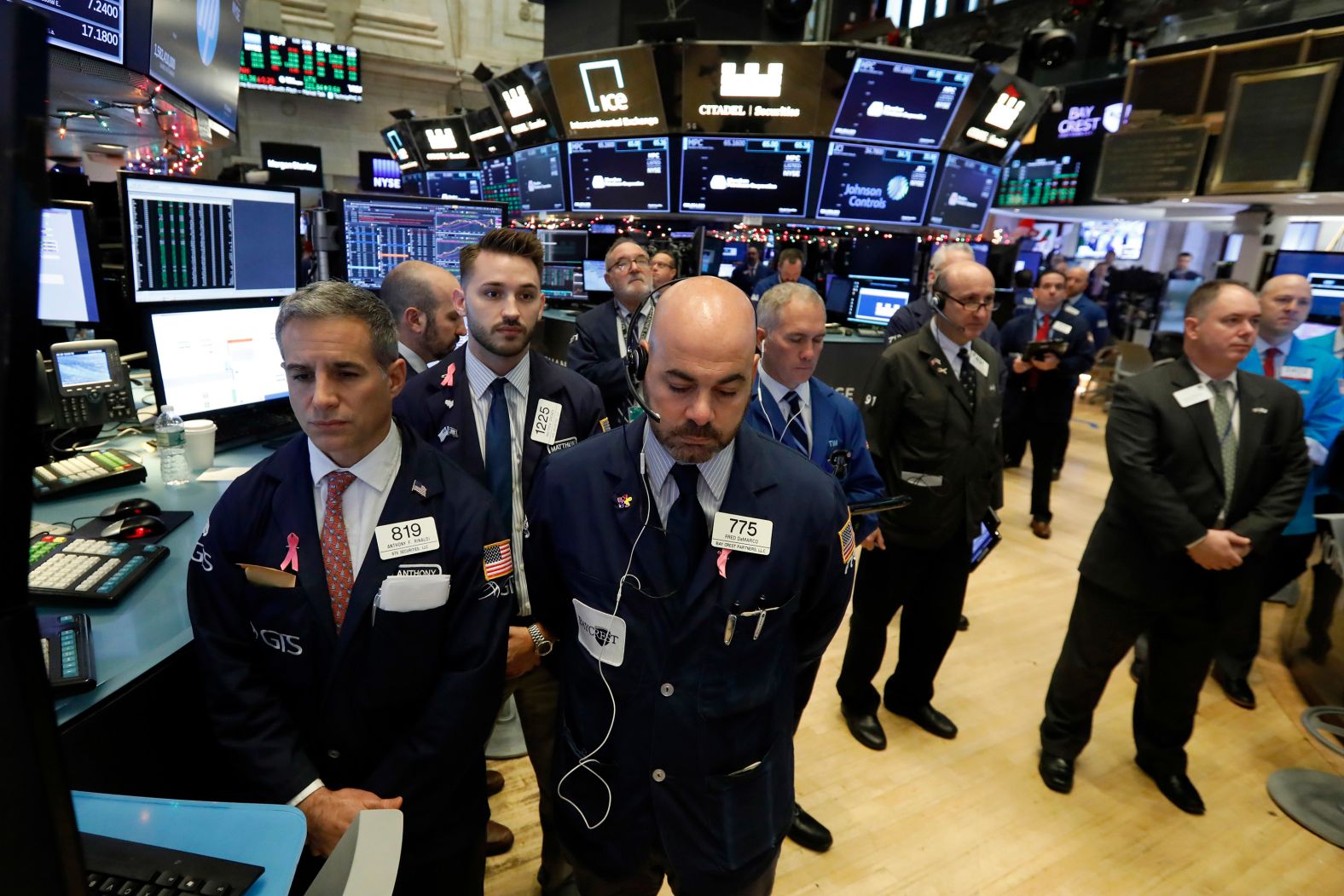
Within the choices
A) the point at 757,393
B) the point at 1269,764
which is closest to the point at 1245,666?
the point at 1269,764

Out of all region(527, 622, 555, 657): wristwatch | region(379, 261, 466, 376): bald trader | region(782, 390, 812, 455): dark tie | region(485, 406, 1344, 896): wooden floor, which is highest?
region(379, 261, 466, 376): bald trader

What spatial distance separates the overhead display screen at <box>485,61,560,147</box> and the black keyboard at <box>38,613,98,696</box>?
648 cm

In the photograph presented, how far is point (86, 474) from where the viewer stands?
6.73ft

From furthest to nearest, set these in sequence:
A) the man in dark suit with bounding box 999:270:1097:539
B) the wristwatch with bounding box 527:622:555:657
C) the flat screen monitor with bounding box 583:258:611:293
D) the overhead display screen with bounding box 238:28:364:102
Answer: the overhead display screen with bounding box 238:28:364:102 < the flat screen monitor with bounding box 583:258:611:293 < the man in dark suit with bounding box 999:270:1097:539 < the wristwatch with bounding box 527:622:555:657

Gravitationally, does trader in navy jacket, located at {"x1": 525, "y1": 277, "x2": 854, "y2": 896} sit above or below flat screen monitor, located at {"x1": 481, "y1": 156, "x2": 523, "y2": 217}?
below

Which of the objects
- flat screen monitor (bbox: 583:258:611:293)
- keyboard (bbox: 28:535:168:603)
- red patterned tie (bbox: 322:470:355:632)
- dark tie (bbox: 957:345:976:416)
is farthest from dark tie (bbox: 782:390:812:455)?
flat screen monitor (bbox: 583:258:611:293)

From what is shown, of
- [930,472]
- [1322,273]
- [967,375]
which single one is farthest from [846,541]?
[1322,273]

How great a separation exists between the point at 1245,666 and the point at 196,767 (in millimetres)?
4481

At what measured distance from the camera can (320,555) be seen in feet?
4.48

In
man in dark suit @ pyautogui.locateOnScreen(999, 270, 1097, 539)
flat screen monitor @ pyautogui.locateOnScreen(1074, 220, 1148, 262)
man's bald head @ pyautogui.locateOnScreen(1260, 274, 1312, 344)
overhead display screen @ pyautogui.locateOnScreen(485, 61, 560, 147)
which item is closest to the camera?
man's bald head @ pyautogui.locateOnScreen(1260, 274, 1312, 344)

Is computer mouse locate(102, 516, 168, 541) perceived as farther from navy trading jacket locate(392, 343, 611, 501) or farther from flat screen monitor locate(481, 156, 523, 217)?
flat screen monitor locate(481, 156, 523, 217)

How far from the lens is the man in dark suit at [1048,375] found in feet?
17.4

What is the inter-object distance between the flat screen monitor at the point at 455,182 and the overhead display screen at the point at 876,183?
238 inches

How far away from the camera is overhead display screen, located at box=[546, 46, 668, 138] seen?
19.9ft
